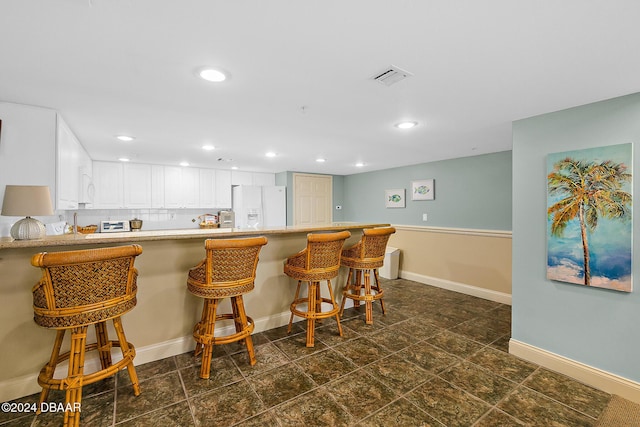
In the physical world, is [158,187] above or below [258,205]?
above

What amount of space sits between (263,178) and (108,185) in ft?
9.35

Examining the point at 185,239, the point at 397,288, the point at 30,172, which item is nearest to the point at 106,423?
the point at 185,239

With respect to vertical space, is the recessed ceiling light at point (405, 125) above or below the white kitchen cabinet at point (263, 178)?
above

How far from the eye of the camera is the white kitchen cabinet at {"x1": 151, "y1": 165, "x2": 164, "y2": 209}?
5.33 metres

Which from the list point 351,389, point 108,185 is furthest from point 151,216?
point 351,389

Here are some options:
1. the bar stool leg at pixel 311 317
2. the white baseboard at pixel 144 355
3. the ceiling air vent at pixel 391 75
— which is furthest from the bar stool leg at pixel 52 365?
the ceiling air vent at pixel 391 75

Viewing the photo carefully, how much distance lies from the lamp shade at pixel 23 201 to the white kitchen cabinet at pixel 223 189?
4.09 metres

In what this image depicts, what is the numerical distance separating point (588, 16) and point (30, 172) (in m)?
3.66

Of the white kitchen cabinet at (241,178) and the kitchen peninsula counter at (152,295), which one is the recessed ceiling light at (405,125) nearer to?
the kitchen peninsula counter at (152,295)

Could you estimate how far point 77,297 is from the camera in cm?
159

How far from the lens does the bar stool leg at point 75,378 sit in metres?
1.58

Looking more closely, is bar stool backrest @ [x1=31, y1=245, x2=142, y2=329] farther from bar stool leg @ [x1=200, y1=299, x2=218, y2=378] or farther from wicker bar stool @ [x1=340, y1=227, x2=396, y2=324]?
wicker bar stool @ [x1=340, y1=227, x2=396, y2=324]

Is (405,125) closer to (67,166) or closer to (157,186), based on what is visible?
(67,166)

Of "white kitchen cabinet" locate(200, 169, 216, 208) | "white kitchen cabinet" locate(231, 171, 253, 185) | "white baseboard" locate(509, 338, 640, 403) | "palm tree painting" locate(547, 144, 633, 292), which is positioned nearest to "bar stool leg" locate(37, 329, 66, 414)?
"white baseboard" locate(509, 338, 640, 403)
